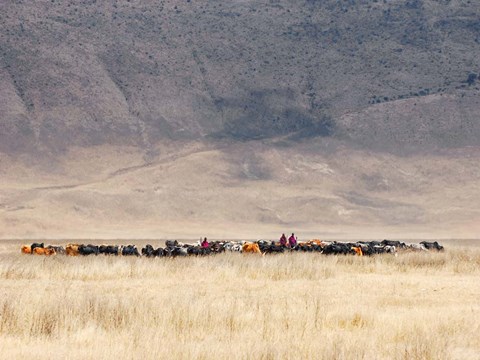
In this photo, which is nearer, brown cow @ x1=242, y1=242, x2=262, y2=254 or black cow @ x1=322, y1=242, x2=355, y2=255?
black cow @ x1=322, y1=242, x2=355, y2=255

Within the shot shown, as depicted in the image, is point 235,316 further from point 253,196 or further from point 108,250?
point 253,196

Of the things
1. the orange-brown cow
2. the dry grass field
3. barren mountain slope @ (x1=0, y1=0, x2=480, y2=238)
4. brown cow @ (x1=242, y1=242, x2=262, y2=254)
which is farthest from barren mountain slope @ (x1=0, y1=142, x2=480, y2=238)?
the dry grass field

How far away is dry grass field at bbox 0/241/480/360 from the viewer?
492 inches

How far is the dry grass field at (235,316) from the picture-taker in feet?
41.0

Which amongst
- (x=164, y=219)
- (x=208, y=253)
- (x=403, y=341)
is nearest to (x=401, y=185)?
(x=164, y=219)

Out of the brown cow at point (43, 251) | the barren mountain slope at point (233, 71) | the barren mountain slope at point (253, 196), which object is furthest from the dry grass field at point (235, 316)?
the barren mountain slope at point (233, 71)

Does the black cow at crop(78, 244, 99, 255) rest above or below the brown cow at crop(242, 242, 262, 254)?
below

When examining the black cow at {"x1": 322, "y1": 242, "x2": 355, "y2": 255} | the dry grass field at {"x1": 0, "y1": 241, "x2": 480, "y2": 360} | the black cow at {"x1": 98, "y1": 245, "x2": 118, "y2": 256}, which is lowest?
the dry grass field at {"x1": 0, "y1": 241, "x2": 480, "y2": 360}

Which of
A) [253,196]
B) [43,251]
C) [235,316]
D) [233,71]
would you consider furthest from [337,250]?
[233,71]

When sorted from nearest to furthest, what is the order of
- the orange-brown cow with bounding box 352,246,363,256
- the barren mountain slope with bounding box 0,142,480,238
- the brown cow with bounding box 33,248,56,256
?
the orange-brown cow with bounding box 352,246,363,256 → the brown cow with bounding box 33,248,56,256 → the barren mountain slope with bounding box 0,142,480,238

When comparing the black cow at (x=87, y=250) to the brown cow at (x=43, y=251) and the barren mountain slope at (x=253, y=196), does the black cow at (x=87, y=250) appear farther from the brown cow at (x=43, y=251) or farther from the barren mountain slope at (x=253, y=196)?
the barren mountain slope at (x=253, y=196)

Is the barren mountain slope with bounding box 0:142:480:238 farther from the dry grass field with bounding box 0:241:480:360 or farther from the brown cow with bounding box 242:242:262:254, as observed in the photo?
the dry grass field with bounding box 0:241:480:360

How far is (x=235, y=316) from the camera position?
15.4 m

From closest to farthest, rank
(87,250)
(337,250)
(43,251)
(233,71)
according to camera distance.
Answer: (337,250) < (43,251) < (87,250) < (233,71)
